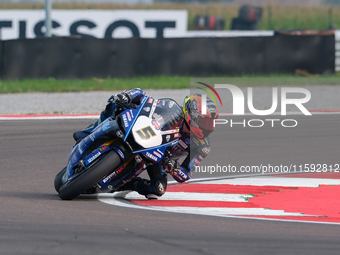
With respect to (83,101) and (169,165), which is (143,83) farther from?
(169,165)

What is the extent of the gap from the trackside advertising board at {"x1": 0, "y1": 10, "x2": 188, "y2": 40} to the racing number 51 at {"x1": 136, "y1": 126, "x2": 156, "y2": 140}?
21.0 meters

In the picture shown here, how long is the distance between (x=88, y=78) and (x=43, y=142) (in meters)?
8.32

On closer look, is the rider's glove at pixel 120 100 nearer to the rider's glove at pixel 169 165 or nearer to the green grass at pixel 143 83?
the rider's glove at pixel 169 165

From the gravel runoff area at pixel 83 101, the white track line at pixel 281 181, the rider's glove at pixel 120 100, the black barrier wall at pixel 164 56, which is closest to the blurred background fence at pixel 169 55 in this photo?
the black barrier wall at pixel 164 56

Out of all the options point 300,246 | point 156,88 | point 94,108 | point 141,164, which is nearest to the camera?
point 300,246

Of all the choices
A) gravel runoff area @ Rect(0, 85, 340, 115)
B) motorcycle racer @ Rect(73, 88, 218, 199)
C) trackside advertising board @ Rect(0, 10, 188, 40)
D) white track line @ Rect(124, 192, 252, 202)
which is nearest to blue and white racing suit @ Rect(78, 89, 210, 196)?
motorcycle racer @ Rect(73, 88, 218, 199)

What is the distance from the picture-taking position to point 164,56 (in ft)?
61.8

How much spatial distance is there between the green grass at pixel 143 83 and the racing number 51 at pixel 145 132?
36.6 feet

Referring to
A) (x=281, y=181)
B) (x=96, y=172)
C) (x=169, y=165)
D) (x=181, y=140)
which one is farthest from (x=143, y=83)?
(x=96, y=172)

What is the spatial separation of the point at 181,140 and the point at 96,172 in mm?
1064

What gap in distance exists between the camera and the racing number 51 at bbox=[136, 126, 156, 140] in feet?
19.4

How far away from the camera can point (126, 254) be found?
424 centimetres

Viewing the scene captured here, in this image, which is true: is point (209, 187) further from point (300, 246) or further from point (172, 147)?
point (300, 246)

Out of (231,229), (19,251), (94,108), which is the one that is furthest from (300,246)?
(94,108)
